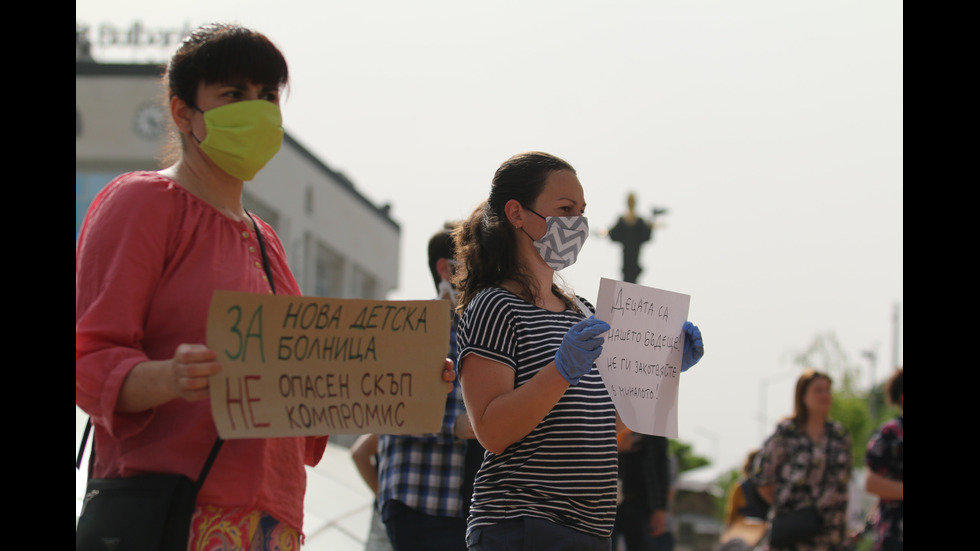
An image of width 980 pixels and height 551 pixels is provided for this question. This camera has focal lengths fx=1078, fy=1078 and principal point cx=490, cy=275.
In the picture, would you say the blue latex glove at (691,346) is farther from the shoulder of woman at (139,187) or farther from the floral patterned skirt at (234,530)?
the shoulder of woman at (139,187)

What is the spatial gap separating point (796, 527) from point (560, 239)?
411 centimetres

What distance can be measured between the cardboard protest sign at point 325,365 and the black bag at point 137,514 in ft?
0.56

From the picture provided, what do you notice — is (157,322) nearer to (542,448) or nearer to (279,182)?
(542,448)

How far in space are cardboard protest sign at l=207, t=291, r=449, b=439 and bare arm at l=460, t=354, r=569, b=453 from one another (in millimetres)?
282

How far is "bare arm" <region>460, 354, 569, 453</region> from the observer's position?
105 inches

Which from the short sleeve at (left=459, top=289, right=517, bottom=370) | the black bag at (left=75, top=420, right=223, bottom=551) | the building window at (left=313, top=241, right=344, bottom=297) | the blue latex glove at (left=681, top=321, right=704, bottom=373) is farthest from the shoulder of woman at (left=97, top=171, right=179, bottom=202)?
the building window at (left=313, top=241, right=344, bottom=297)

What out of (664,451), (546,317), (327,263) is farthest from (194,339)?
(327,263)

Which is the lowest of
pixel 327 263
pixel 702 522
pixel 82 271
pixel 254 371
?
pixel 702 522

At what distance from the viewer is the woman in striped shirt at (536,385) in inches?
106

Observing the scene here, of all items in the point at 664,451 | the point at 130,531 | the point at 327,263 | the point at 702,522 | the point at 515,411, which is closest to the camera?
the point at 130,531

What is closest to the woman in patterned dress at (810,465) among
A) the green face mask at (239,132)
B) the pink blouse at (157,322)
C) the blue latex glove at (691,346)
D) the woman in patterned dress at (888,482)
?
the woman in patterned dress at (888,482)

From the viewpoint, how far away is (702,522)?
4475 centimetres

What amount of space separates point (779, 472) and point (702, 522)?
39.8 metres

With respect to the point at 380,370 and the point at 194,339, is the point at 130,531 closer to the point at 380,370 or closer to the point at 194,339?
the point at 194,339
